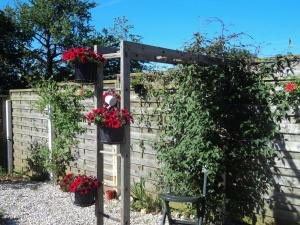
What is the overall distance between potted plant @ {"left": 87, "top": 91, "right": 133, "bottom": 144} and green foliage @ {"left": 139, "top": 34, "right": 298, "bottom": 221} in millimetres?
1104

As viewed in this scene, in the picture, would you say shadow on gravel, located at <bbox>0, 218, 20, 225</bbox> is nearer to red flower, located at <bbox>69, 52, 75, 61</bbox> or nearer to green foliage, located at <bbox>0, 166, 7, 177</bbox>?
red flower, located at <bbox>69, 52, 75, 61</bbox>

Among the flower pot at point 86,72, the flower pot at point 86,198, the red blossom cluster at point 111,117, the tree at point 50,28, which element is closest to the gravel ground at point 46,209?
the flower pot at point 86,198

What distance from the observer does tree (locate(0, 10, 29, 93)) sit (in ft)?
41.2

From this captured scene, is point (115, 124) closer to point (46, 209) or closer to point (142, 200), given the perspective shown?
point (142, 200)

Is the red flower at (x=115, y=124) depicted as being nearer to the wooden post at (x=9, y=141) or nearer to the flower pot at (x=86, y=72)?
the flower pot at (x=86, y=72)

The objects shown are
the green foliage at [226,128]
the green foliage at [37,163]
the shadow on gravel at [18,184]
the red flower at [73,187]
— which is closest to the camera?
the red flower at [73,187]

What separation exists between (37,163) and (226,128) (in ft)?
14.9

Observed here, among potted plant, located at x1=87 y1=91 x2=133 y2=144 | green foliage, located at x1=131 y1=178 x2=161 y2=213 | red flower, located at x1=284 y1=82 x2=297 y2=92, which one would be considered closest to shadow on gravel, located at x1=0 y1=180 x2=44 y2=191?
green foliage, located at x1=131 y1=178 x2=161 y2=213

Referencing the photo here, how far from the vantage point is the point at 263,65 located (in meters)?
3.99

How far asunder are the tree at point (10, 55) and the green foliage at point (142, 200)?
8.07 m

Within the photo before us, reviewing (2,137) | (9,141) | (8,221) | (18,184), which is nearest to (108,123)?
(8,221)

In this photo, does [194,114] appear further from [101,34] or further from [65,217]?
[101,34]

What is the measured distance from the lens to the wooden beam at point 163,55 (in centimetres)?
336

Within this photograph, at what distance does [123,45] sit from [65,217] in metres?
2.71
